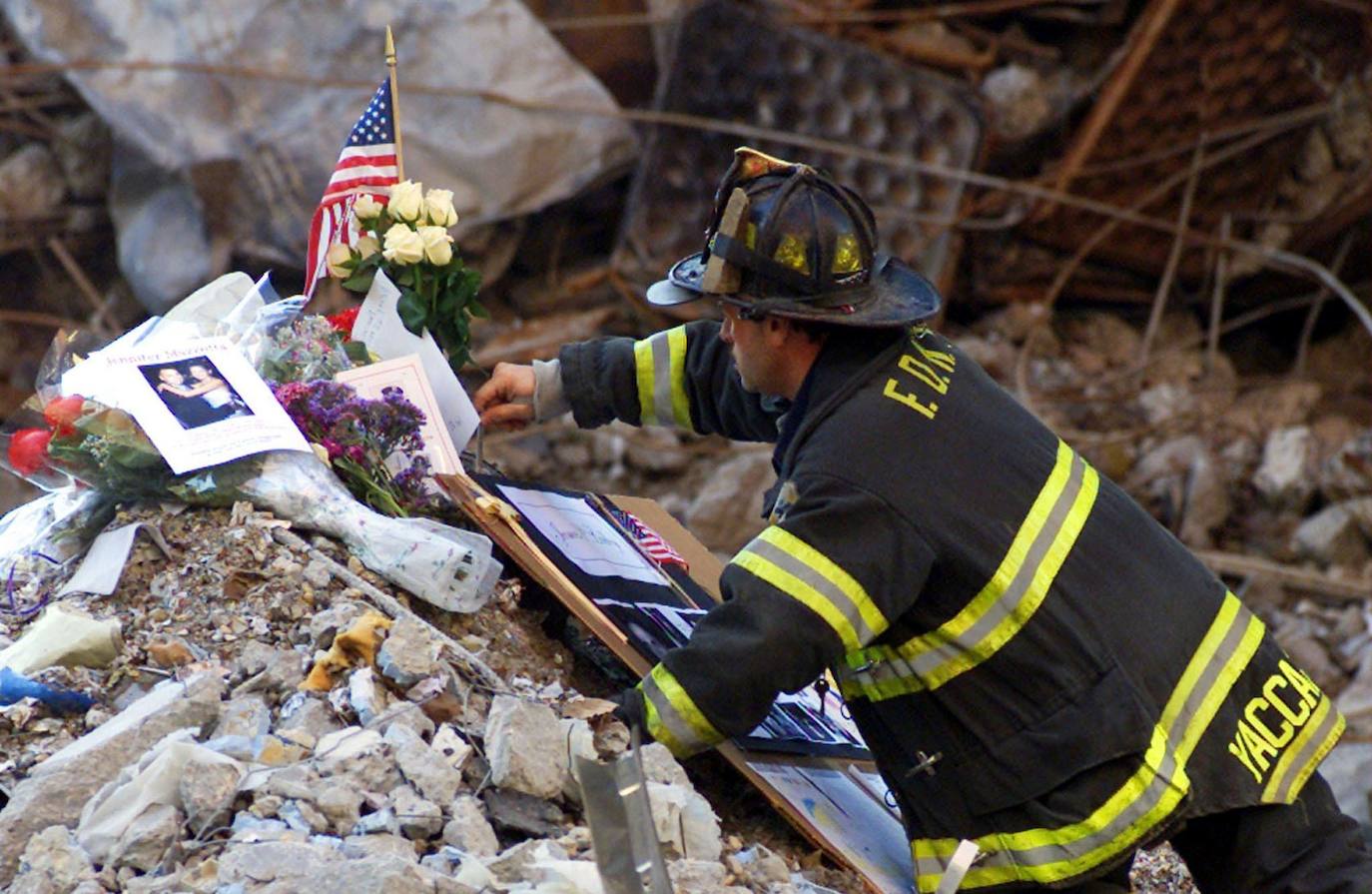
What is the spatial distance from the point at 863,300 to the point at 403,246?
3.18 ft

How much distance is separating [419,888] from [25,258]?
19.3 ft

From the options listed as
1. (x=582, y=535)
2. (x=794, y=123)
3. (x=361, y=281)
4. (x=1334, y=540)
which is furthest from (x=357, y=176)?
(x=1334, y=540)

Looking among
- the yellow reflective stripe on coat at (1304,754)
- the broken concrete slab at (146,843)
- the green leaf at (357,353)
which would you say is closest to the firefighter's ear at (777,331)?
the green leaf at (357,353)

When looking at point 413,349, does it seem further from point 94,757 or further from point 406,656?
point 94,757

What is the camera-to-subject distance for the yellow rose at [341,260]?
3609 millimetres

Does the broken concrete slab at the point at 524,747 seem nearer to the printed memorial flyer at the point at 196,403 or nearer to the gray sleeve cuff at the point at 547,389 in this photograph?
the printed memorial flyer at the point at 196,403

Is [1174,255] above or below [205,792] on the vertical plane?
below

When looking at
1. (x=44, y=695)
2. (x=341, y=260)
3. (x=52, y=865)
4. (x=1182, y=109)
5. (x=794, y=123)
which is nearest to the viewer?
(x=52, y=865)

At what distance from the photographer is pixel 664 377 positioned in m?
3.64

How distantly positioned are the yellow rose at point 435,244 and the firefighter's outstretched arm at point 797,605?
1.00 meters

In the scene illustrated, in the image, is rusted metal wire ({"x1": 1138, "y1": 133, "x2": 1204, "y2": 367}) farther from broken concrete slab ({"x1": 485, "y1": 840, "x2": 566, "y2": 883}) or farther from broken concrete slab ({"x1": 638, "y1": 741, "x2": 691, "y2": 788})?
broken concrete slab ({"x1": 485, "y1": 840, "x2": 566, "y2": 883})

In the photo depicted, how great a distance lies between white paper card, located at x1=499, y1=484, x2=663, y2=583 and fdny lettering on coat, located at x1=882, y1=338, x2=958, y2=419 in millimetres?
710

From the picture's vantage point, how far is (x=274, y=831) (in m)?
2.58

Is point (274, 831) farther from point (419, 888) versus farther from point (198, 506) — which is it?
point (198, 506)
